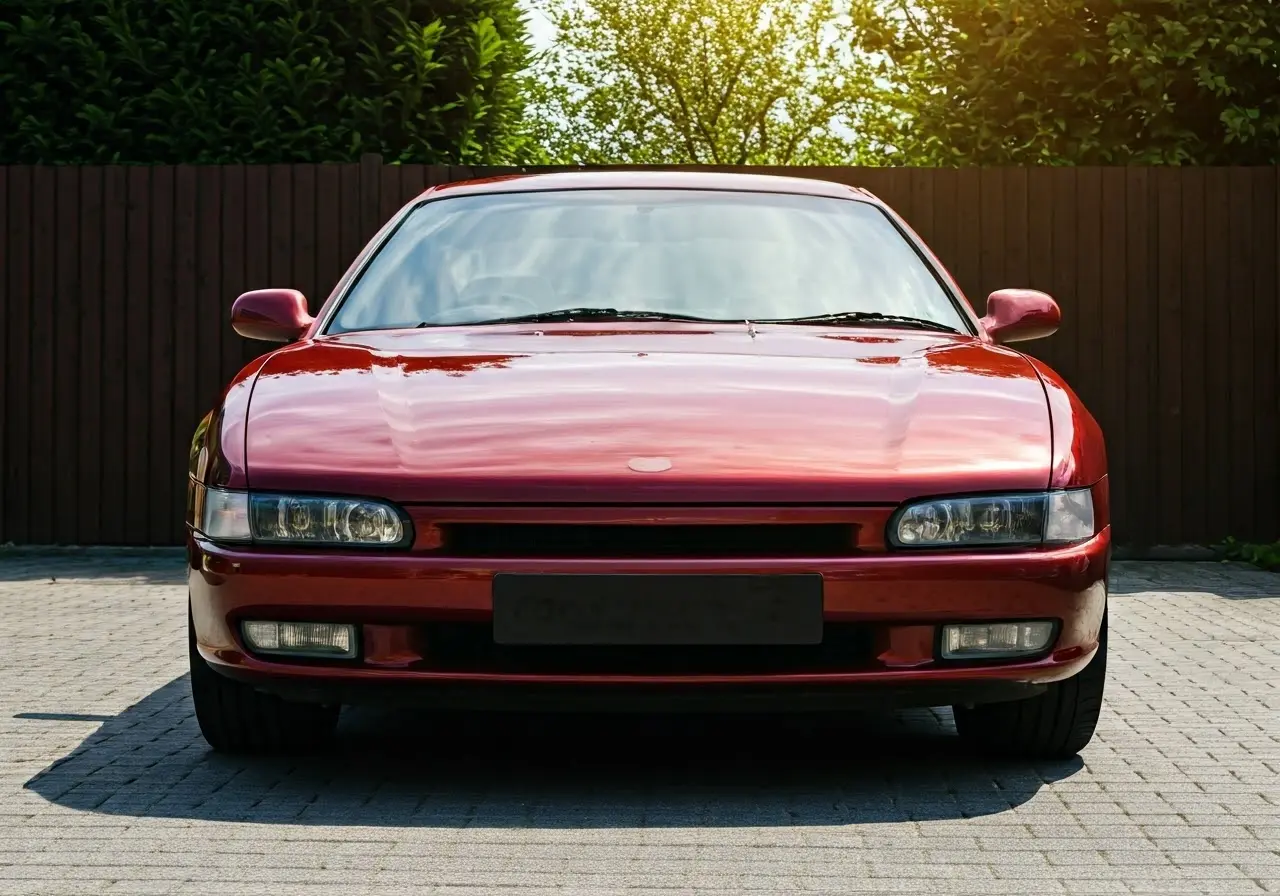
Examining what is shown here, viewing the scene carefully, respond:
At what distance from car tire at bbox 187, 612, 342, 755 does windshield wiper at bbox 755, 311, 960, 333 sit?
1657 millimetres

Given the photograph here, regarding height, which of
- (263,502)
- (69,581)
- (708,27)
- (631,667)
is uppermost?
(708,27)

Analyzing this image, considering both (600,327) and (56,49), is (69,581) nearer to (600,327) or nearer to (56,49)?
(56,49)

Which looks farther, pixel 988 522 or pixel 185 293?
pixel 185 293

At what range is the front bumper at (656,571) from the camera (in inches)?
165

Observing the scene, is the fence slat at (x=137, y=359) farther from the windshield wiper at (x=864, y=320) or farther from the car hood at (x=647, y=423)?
the windshield wiper at (x=864, y=320)

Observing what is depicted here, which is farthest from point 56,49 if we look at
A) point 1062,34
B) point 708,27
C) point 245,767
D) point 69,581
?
point 708,27

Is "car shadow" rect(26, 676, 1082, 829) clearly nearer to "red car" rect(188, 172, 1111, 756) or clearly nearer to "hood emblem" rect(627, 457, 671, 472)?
"red car" rect(188, 172, 1111, 756)

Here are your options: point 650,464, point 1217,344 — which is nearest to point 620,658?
point 650,464

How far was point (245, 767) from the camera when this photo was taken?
4.83 metres

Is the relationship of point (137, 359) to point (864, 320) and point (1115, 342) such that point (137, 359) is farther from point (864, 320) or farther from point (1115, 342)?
point (864, 320)

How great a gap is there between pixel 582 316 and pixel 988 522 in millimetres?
1538

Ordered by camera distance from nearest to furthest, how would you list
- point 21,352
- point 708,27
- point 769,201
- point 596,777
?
point 596,777
point 769,201
point 21,352
point 708,27

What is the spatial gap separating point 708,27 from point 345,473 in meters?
33.5

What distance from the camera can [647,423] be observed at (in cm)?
442
